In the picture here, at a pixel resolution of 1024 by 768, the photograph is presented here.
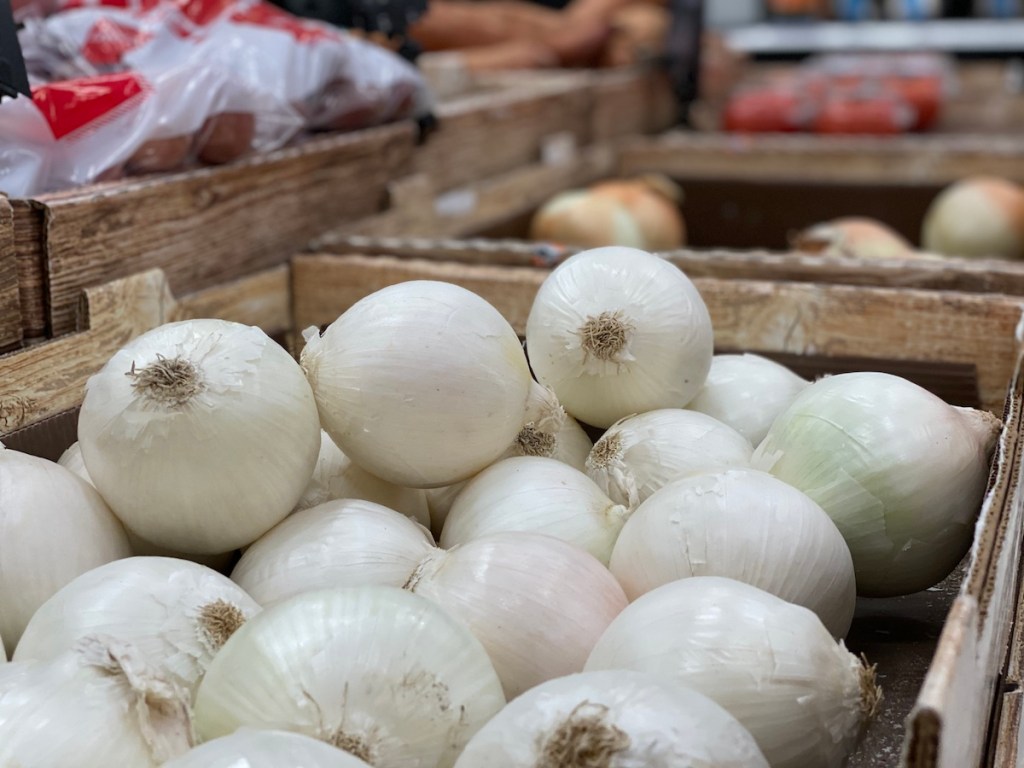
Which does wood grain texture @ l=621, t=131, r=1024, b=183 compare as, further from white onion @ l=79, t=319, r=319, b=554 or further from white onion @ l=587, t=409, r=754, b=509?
white onion @ l=79, t=319, r=319, b=554

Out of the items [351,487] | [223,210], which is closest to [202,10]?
[223,210]

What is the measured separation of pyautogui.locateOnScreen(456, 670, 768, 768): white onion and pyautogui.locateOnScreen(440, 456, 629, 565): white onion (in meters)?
Result: 0.28

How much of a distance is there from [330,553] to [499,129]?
1.79 m

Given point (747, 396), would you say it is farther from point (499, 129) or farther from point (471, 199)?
point (499, 129)

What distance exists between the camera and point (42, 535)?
869 mm

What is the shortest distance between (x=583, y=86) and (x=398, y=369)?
2.24 meters

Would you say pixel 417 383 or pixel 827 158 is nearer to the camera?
pixel 417 383

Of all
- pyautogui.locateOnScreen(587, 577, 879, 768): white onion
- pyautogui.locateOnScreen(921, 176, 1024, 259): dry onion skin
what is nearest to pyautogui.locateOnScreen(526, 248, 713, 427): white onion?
pyautogui.locateOnScreen(587, 577, 879, 768): white onion

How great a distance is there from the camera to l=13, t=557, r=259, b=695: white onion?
78 centimetres

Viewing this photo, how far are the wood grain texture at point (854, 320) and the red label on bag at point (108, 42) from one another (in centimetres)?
58

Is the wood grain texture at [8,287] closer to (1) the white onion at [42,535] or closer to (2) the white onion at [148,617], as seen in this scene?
(1) the white onion at [42,535]

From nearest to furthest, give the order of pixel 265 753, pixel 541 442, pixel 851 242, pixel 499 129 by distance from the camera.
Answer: pixel 265 753
pixel 541 442
pixel 851 242
pixel 499 129

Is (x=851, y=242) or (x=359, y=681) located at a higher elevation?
(x=359, y=681)

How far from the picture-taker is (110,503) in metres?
0.91
